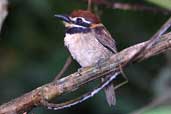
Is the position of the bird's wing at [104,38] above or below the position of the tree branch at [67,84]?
below

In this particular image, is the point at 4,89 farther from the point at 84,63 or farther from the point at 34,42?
the point at 84,63

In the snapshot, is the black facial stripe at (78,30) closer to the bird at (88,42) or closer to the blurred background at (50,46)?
the bird at (88,42)

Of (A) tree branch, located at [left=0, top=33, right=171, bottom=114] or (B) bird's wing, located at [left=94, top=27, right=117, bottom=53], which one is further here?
(B) bird's wing, located at [left=94, top=27, right=117, bottom=53]

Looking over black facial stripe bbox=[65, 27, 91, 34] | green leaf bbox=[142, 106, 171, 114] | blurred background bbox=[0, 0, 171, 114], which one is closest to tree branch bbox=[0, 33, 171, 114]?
black facial stripe bbox=[65, 27, 91, 34]

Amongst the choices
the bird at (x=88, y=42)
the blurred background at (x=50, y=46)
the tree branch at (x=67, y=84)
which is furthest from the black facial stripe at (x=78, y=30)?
the blurred background at (x=50, y=46)

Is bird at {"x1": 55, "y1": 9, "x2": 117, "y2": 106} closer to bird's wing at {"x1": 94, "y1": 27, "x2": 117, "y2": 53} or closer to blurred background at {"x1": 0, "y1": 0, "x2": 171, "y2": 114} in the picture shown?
bird's wing at {"x1": 94, "y1": 27, "x2": 117, "y2": 53}

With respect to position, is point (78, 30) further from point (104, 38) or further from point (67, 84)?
point (67, 84)

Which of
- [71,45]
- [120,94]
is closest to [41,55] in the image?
[120,94]
